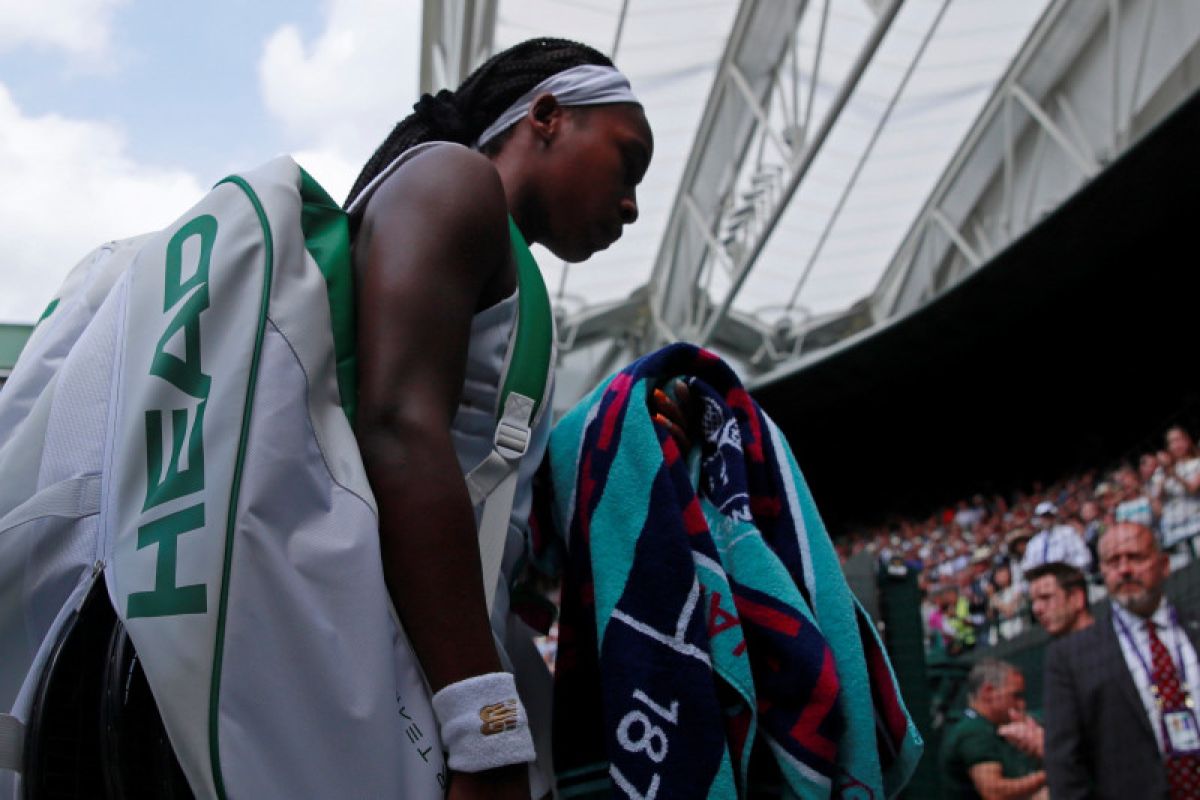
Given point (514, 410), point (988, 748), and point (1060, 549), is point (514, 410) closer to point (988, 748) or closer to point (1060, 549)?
point (988, 748)

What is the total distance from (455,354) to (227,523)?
295 millimetres

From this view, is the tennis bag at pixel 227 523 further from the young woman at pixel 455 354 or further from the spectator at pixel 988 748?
the spectator at pixel 988 748

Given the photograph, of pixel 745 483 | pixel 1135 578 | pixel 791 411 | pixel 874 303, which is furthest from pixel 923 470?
pixel 745 483

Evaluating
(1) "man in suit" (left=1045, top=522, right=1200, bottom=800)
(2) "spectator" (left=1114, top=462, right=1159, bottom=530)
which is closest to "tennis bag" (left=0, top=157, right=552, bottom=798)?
(1) "man in suit" (left=1045, top=522, right=1200, bottom=800)

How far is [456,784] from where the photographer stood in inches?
39.1

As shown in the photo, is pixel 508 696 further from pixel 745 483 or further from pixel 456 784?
pixel 745 483

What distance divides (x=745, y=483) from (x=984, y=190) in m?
17.8

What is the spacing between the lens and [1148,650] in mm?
4434

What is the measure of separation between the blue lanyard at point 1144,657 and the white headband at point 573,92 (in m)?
3.77

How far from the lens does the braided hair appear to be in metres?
1.58

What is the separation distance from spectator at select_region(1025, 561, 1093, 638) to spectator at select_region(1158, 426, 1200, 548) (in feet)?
1.68

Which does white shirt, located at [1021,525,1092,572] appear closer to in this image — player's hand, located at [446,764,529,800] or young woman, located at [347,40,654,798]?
young woman, located at [347,40,654,798]

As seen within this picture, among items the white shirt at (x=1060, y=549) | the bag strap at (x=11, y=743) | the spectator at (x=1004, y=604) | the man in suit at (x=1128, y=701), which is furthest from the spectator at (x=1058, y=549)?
the bag strap at (x=11, y=743)

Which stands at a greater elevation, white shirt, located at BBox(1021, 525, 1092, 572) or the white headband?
the white headband
